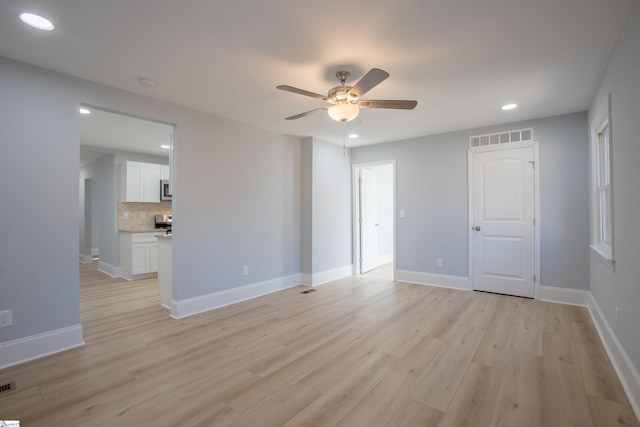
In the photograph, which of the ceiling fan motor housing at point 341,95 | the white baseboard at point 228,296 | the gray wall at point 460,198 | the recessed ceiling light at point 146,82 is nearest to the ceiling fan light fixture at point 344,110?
the ceiling fan motor housing at point 341,95

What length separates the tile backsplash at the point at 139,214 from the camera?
599cm

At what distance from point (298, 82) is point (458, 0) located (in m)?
1.50

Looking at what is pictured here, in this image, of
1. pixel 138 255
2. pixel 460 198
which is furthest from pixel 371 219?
pixel 138 255

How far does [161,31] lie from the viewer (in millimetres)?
2062

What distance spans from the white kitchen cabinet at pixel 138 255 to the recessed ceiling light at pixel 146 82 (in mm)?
3246

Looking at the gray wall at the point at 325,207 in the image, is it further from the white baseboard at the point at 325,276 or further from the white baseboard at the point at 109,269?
the white baseboard at the point at 109,269

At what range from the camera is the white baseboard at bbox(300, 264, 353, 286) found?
4.95 meters

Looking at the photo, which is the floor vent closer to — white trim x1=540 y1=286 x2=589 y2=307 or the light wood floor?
the light wood floor

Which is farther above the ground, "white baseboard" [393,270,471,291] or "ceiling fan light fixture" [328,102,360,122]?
"ceiling fan light fixture" [328,102,360,122]

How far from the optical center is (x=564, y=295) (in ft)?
12.7

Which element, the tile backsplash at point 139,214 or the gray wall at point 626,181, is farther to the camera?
the tile backsplash at point 139,214

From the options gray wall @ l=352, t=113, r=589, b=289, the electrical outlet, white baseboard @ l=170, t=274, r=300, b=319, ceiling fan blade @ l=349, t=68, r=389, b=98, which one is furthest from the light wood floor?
ceiling fan blade @ l=349, t=68, r=389, b=98

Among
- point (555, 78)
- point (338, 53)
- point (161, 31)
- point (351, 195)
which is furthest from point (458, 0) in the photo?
point (351, 195)

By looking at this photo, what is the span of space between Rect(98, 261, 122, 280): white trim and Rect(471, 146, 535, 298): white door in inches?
255
